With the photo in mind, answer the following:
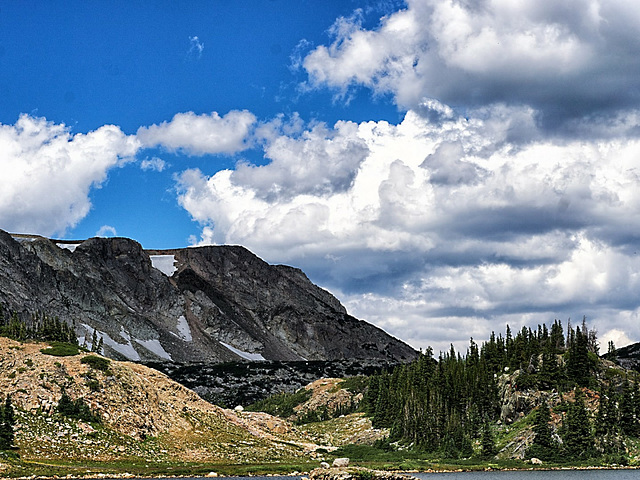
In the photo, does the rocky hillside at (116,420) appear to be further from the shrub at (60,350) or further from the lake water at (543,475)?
the lake water at (543,475)

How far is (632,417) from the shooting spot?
384 ft

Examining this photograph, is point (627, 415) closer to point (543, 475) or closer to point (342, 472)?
point (543, 475)

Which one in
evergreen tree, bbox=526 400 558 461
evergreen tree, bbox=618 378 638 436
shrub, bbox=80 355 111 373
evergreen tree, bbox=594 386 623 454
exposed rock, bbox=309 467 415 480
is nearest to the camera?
exposed rock, bbox=309 467 415 480

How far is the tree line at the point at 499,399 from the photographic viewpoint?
11606 cm

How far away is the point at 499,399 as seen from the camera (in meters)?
137

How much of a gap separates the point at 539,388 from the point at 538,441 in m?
15.5

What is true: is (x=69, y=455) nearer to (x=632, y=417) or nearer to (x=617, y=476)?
(x=617, y=476)

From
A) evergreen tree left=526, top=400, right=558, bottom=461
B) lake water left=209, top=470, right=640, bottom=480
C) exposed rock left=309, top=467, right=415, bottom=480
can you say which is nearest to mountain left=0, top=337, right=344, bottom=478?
lake water left=209, top=470, right=640, bottom=480

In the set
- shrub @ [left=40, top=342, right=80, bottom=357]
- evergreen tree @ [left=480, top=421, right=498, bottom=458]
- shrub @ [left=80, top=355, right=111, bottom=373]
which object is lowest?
evergreen tree @ [left=480, top=421, right=498, bottom=458]

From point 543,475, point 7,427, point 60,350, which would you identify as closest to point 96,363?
point 60,350

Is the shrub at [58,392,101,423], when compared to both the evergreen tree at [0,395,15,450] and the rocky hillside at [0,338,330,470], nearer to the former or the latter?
the rocky hillside at [0,338,330,470]

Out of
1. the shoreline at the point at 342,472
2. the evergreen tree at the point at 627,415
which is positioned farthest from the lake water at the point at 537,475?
the evergreen tree at the point at 627,415

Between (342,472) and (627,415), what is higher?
(627,415)

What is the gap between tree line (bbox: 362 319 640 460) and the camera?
116 m
